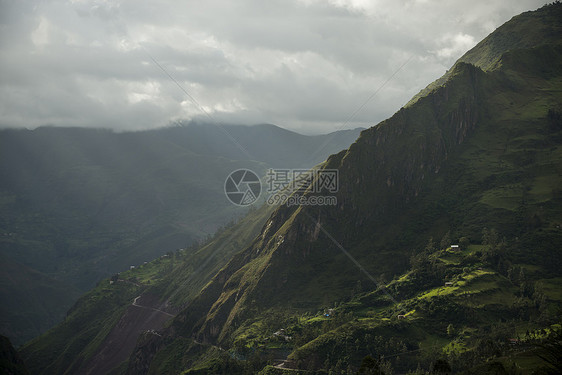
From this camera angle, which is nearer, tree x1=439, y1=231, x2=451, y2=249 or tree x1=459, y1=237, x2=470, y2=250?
tree x1=459, y1=237, x2=470, y2=250

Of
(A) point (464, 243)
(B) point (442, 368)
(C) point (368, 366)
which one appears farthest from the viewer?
Answer: (A) point (464, 243)

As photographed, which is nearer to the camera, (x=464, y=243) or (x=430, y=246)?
(x=464, y=243)

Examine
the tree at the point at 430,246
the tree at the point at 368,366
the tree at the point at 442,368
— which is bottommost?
the tree at the point at 442,368

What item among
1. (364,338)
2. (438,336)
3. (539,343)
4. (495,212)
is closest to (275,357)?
(364,338)

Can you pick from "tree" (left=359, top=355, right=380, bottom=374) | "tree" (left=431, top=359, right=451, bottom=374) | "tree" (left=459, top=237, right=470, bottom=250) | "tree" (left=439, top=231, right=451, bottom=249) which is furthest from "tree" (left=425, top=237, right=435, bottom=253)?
"tree" (left=359, top=355, right=380, bottom=374)

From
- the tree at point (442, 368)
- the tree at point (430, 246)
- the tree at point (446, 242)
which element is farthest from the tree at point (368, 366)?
the tree at point (446, 242)

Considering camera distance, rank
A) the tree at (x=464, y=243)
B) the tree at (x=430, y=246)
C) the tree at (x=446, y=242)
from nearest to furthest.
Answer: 1. the tree at (x=464, y=243)
2. the tree at (x=446, y=242)
3. the tree at (x=430, y=246)

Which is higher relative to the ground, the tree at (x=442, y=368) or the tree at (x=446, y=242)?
the tree at (x=446, y=242)

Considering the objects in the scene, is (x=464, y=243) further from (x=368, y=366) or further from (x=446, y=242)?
(x=368, y=366)

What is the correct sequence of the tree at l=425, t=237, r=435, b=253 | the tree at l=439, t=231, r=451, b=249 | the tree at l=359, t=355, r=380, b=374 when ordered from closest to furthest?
the tree at l=359, t=355, r=380, b=374 → the tree at l=439, t=231, r=451, b=249 → the tree at l=425, t=237, r=435, b=253

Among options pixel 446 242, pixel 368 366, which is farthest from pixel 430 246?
pixel 368 366

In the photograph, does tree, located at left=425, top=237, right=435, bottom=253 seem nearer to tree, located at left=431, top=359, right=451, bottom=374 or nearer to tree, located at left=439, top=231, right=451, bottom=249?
tree, located at left=439, top=231, right=451, bottom=249

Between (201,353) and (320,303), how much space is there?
193 ft

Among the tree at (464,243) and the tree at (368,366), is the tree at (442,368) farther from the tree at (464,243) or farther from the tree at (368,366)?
the tree at (464,243)
